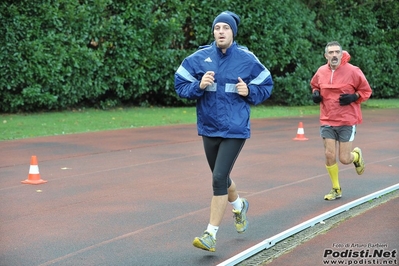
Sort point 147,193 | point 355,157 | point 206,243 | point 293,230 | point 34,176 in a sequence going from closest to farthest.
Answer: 1. point 206,243
2. point 293,230
3. point 147,193
4. point 355,157
5. point 34,176

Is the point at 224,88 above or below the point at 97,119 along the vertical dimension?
above

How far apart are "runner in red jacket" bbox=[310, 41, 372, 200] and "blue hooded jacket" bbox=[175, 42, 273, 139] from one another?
291cm

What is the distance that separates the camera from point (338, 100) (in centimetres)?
962

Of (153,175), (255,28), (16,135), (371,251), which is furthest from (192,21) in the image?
(371,251)

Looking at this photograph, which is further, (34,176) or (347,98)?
(34,176)

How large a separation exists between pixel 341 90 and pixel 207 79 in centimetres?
347

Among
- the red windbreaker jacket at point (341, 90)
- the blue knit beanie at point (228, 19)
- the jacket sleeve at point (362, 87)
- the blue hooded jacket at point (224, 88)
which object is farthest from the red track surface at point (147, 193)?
the blue knit beanie at point (228, 19)

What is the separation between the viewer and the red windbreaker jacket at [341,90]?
9594mm

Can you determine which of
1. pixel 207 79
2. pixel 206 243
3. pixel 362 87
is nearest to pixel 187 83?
pixel 207 79

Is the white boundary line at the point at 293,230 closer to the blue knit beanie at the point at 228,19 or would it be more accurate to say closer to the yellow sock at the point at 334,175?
the yellow sock at the point at 334,175

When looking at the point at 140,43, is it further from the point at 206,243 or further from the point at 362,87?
the point at 206,243

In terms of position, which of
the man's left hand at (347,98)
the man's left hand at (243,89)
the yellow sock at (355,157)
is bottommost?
the yellow sock at (355,157)

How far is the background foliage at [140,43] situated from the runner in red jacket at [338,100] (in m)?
12.9

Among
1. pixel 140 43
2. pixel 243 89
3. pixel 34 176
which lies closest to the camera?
pixel 243 89
